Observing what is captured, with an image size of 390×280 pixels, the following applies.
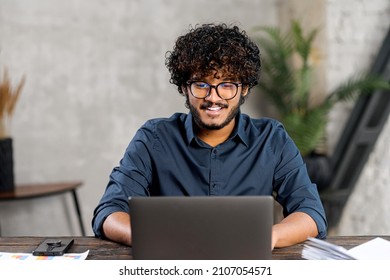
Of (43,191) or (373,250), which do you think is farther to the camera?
(43,191)

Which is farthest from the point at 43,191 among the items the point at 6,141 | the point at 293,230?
the point at 293,230

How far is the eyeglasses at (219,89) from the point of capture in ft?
6.84

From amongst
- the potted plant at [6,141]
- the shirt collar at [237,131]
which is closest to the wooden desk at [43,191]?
the potted plant at [6,141]

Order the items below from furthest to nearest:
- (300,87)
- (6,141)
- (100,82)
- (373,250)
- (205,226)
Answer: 1. (100,82)
2. (300,87)
3. (6,141)
4. (373,250)
5. (205,226)

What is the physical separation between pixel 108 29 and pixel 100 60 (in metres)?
0.22

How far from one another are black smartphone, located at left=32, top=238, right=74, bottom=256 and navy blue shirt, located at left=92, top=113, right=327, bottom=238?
309 millimetres

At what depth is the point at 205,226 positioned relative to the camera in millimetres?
1421

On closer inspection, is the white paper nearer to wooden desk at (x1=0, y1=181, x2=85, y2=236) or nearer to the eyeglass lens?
the eyeglass lens

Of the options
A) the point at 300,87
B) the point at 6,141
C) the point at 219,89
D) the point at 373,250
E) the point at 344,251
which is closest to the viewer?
the point at 344,251

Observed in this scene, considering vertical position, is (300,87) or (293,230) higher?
(300,87)

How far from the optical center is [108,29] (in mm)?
4492

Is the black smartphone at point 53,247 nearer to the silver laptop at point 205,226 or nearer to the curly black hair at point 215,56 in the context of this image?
the silver laptop at point 205,226

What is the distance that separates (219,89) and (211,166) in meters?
0.28

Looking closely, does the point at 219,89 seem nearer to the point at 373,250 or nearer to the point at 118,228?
the point at 118,228
